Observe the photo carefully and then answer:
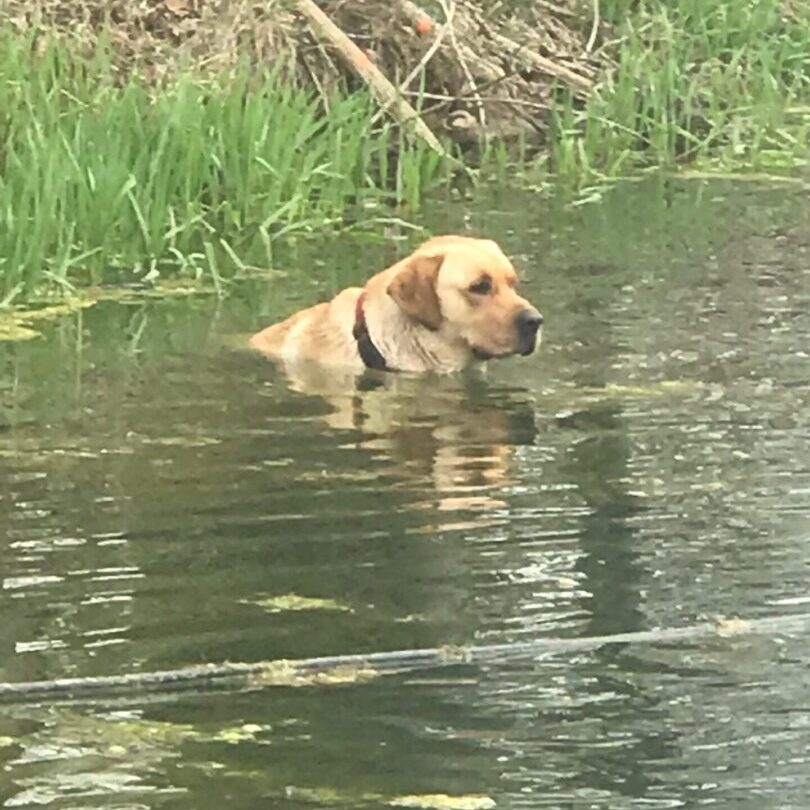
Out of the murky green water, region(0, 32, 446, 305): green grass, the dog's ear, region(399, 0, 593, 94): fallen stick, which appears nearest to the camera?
the murky green water

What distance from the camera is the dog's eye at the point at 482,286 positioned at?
842 centimetres

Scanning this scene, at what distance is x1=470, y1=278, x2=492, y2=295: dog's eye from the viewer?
8.42 meters

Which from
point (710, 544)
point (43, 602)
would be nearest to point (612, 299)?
point (710, 544)

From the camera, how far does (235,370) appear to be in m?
8.16

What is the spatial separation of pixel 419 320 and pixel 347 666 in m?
3.92

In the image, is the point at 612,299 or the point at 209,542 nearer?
the point at 209,542

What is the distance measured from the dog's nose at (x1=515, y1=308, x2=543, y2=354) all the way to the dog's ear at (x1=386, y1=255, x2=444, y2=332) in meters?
0.40

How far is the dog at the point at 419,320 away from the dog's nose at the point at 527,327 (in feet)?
0.22

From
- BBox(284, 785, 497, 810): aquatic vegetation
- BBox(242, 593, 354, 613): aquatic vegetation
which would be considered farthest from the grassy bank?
BBox(284, 785, 497, 810): aquatic vegetation

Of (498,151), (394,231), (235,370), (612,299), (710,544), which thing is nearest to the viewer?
(710,544)

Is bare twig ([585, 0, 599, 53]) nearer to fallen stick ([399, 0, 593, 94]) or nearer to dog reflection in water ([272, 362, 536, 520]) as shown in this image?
fallen stick ([399, 0, 593, 94])

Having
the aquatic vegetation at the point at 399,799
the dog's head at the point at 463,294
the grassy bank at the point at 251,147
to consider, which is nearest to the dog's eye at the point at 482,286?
the dog's head at the point at 463,294

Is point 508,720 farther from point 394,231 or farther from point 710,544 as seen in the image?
point 394,231

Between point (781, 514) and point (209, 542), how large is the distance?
149 cm
